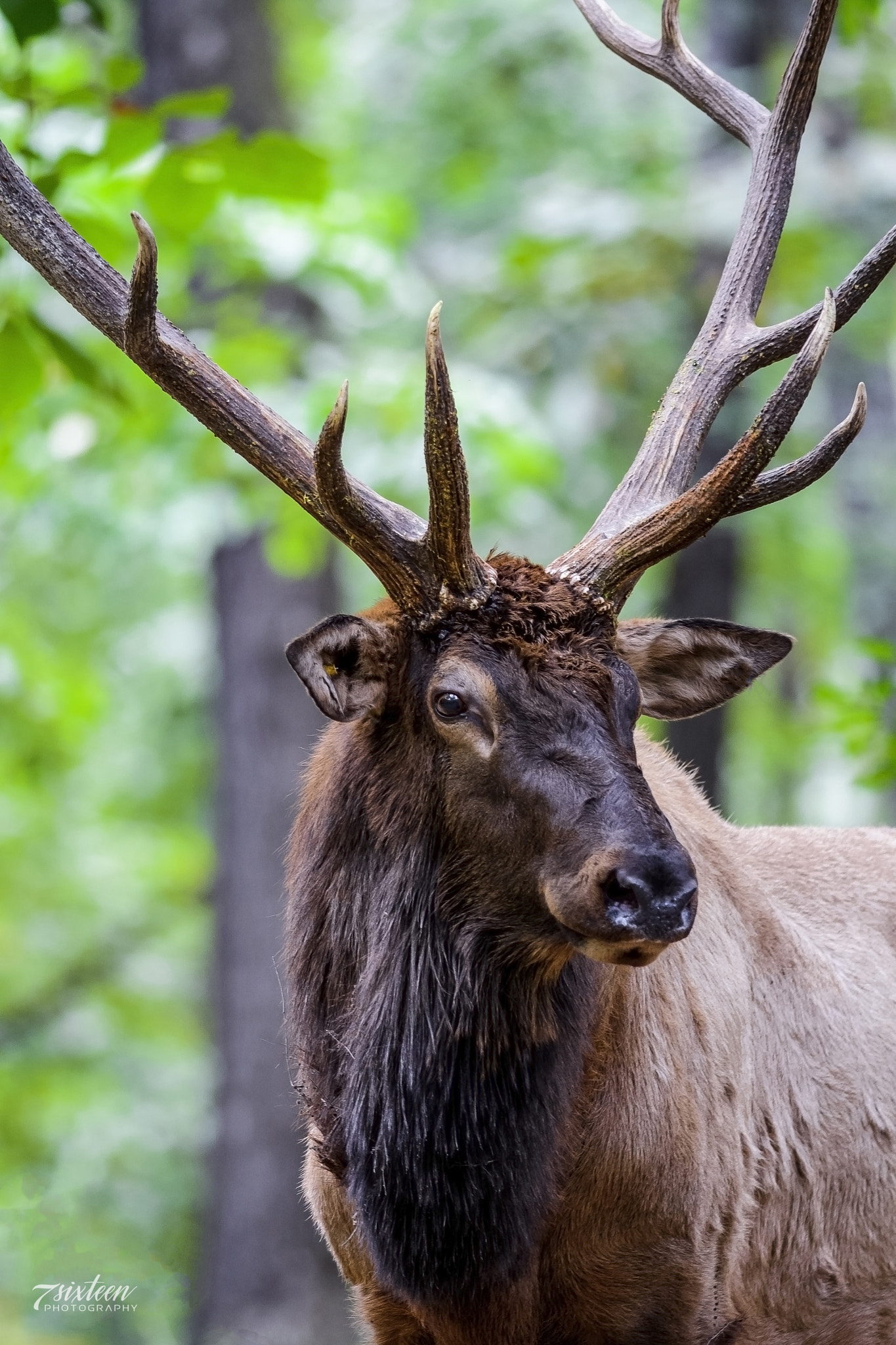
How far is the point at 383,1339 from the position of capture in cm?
474

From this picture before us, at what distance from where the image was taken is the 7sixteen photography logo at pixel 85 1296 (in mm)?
6273

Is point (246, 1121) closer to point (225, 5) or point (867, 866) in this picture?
point (867, 866)

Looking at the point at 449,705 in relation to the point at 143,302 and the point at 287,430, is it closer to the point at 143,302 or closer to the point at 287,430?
the point at 287,430

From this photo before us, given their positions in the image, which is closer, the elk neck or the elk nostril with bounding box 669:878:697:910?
the elk nostril with bounding box 669:878:697:910

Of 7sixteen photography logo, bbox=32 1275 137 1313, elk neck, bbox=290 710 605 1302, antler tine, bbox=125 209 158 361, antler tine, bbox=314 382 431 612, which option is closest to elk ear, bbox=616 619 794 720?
antler tine, bbox=314 382 431 612

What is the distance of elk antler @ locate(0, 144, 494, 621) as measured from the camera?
419cm

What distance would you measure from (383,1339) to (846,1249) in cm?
154

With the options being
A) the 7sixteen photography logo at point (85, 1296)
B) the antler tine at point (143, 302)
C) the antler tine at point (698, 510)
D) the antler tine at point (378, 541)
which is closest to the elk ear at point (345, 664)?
the antler tine at point (378, 541)

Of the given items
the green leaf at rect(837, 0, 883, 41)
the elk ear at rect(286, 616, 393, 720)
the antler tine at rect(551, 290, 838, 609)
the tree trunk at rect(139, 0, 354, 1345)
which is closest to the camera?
the elk ear at rect(286, 616, 393, 720)

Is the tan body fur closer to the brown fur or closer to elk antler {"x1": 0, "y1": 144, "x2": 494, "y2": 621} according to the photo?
the brown fur

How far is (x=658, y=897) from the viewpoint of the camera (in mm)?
3645

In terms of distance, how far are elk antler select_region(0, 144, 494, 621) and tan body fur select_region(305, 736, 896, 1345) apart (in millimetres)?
1146

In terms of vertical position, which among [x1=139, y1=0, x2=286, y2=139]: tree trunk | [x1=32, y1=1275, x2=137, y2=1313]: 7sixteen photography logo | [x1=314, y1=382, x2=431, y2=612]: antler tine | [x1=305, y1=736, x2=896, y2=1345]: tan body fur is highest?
[x1=139, y1=0, x2=286, y2=139]: tree trunk

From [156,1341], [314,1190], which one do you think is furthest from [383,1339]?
[156,1341]
